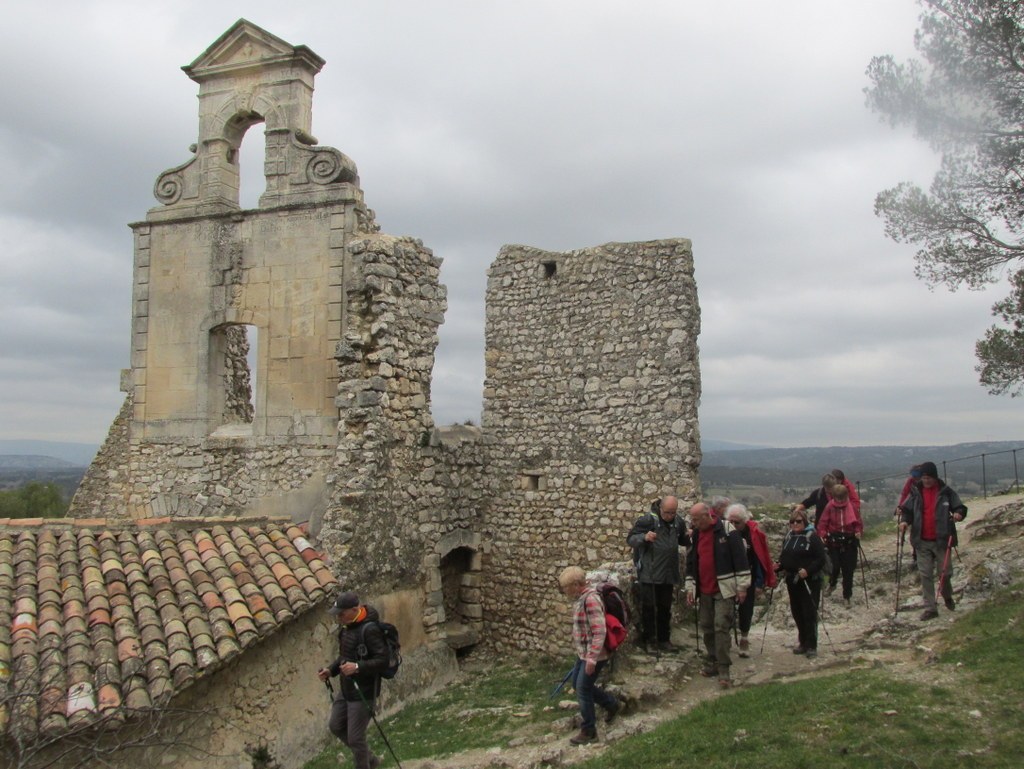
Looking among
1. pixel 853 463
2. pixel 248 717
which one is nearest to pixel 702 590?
pixel 248 717

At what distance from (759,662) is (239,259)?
29.8ft

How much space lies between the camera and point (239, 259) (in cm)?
1276

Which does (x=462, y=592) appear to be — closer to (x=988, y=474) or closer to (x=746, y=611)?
(x=746, y=611)

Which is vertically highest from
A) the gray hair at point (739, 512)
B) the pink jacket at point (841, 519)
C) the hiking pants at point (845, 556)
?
the gray hair at point (739, 512)

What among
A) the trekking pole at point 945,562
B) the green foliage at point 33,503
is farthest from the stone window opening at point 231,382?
the green foliage at point 33,503

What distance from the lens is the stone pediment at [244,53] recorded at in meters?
12.9

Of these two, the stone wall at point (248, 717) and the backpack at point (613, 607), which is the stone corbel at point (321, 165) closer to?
the stone wall at point (248, 717)

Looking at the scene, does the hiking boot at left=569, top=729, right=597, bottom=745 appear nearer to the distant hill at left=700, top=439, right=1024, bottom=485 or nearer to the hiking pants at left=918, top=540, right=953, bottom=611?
the hiking pants at left=918, top=540, right=953, bottom=611

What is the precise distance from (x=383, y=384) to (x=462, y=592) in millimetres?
4224

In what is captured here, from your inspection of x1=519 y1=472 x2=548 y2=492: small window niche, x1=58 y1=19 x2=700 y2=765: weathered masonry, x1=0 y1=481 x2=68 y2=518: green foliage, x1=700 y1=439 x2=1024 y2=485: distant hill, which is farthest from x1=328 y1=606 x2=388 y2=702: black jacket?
x1=0 y1=481 x2=68 y2=518: green foliage

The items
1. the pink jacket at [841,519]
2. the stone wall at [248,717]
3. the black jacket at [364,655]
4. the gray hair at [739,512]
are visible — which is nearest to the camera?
the black jacket at [364,655]

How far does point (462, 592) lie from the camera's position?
13.8m

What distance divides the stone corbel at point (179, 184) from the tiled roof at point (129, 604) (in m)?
5.52

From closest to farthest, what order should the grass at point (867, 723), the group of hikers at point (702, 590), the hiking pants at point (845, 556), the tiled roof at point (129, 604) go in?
1. the grass at point (867, 723)
2. the tiled roof at point (129, 604)
3. the group of hikers at point (702, 590)
4. the hiking pants at point (845, 556)
